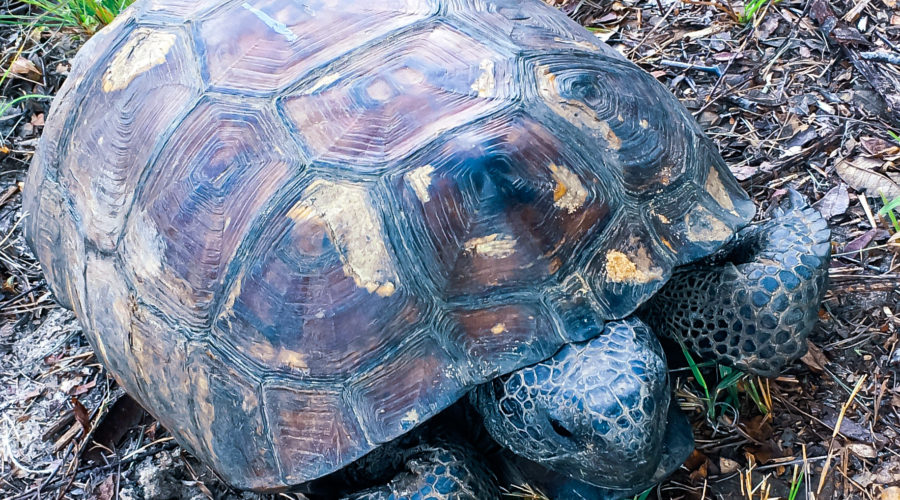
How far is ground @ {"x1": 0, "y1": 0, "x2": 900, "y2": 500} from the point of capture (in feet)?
8.84

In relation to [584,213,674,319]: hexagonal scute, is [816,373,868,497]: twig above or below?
below

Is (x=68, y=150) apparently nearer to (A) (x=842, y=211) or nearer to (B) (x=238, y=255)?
(B) (x=238, y=255)

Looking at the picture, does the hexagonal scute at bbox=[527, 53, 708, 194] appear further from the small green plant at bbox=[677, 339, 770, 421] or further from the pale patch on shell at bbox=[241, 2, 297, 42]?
the pale patch on shell at bbox=[241, 2, 297, 42]

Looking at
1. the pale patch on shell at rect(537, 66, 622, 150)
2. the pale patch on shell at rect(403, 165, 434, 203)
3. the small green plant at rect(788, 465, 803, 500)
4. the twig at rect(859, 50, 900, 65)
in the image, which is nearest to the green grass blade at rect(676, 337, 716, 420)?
the small green plant at rect(788, 465, 803, 500)

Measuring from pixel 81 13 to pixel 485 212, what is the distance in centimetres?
315

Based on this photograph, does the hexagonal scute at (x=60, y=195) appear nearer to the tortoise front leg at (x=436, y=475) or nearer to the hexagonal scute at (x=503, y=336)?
the tortoise front leg at (x=436, y=475)

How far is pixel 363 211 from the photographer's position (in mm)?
2236

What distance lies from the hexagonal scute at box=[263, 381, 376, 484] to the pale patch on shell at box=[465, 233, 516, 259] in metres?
0.61

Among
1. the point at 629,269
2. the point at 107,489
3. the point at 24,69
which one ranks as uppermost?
the point at 629,269

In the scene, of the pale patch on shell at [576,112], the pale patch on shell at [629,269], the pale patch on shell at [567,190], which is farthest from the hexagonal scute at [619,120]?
the pale patch on shell at [629,269]

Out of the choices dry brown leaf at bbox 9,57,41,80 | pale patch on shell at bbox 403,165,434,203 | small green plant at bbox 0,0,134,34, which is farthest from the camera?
dry brown leaf at bbox 9,57,41,80

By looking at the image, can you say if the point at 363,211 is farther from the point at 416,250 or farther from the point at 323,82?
the point at 323,82

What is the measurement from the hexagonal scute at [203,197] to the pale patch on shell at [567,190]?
2.56 ft

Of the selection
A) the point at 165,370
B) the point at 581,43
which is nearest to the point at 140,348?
the point at 165,370
